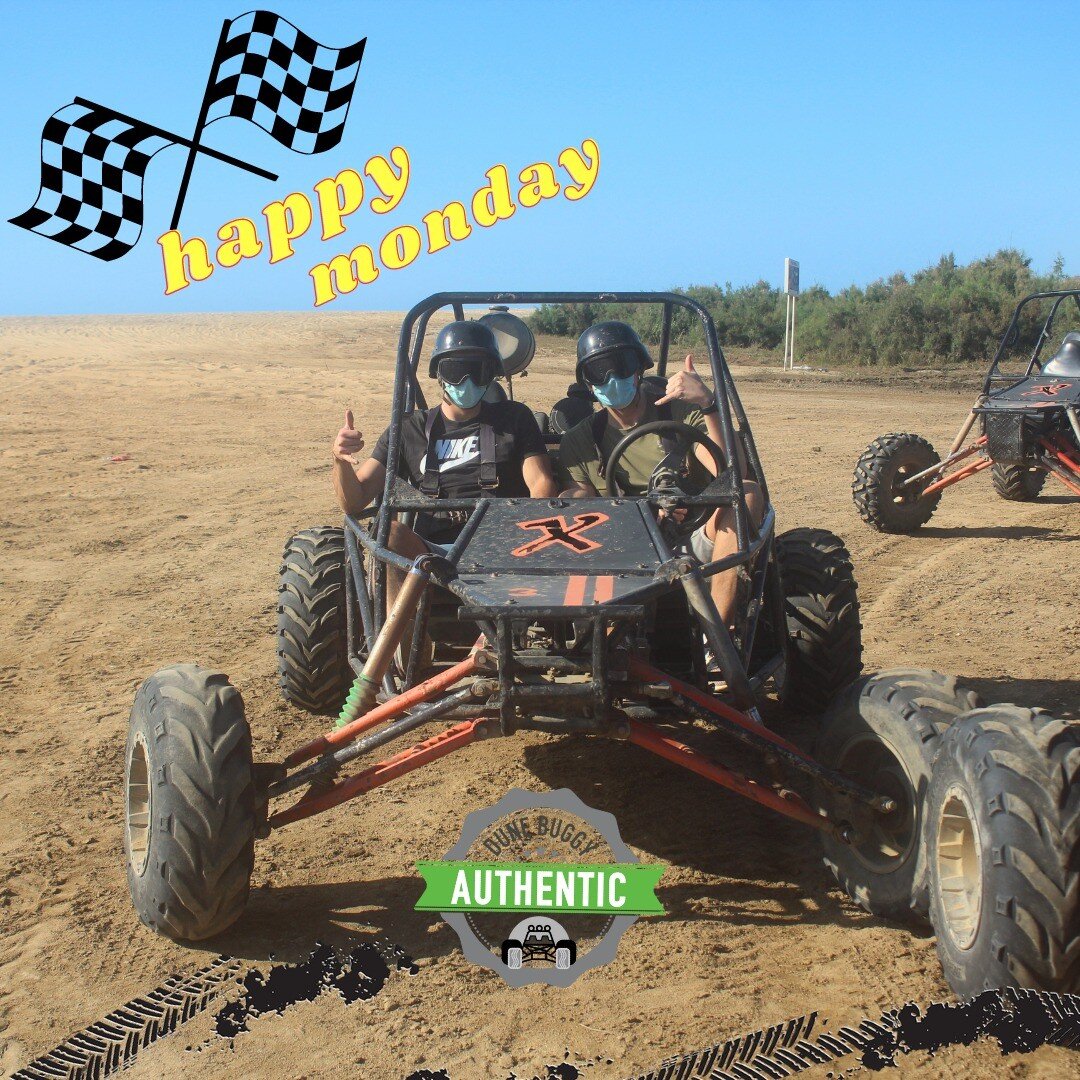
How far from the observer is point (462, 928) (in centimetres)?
330

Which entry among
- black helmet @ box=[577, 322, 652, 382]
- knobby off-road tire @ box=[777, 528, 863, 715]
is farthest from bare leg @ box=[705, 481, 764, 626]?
black helmet @ box=[577, 322, 652, 382]

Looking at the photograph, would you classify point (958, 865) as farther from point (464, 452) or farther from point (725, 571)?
point (464, 452)

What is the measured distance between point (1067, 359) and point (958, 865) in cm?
754

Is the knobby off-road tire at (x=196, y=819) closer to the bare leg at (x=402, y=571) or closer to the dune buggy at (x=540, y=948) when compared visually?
the dune buggy at (x=540, y=948)

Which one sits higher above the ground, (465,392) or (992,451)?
(465,392)

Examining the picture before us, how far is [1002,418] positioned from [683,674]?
597cm

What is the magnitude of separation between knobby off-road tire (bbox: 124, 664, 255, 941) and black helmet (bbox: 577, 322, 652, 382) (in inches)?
78.2

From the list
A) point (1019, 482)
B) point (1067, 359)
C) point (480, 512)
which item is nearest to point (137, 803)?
point (480, 512)

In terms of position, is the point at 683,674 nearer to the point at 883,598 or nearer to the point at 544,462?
the point at 544,462

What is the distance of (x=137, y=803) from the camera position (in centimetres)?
375

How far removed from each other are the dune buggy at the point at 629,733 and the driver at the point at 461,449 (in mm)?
390

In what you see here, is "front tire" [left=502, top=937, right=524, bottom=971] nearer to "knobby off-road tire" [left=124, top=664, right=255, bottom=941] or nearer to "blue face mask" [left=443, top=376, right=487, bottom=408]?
"knobby off-road tire" [left=124, top=664, right=255, bottom=941]

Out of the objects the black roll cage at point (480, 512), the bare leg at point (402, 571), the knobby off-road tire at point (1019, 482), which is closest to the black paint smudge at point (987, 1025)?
the black roll cage at point (480, 512)

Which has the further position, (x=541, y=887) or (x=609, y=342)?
(x=609, y=342)
